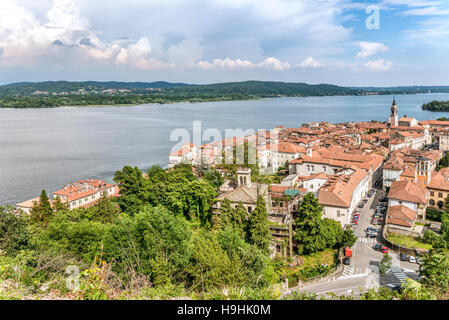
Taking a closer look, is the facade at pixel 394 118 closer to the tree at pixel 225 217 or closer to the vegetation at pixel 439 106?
the vegetation at pixel 439 106

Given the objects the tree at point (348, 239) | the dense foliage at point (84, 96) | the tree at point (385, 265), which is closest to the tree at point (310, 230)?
the tree at point (348, 239)

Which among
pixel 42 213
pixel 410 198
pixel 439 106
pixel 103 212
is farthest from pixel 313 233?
pixel 439 106

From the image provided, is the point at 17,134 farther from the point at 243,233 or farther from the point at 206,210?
the point at 243,233

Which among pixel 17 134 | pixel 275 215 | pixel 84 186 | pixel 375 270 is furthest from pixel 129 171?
pixel 17 134

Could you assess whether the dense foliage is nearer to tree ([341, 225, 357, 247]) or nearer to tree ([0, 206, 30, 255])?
tree ([0, 206, 30, 255])

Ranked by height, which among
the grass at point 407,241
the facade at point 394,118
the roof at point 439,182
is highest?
the facade at point 394,118
